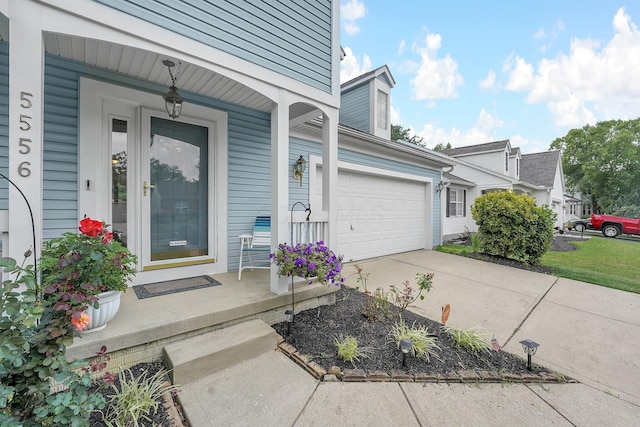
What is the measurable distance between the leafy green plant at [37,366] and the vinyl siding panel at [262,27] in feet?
7.55

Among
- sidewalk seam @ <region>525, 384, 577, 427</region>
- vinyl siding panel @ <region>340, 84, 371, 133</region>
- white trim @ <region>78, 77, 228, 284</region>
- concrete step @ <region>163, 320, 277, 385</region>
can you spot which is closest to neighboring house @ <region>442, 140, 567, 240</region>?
vinyl siding panel @ <region>340, 84, 371, 133</region>

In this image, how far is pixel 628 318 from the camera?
3.38 m

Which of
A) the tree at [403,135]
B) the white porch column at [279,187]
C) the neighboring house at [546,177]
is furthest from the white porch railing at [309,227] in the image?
the tree at [403,135]

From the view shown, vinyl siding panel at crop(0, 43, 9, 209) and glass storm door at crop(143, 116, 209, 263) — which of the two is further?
glass storm door at crop(143, 116, 209, 263)

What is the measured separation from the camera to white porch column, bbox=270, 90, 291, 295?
9.93 feet

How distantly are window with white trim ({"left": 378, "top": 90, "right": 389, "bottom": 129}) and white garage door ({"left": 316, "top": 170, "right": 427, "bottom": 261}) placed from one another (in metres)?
2.07

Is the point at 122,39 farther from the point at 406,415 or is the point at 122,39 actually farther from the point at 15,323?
the point at 406,415

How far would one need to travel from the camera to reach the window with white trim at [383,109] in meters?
8.01

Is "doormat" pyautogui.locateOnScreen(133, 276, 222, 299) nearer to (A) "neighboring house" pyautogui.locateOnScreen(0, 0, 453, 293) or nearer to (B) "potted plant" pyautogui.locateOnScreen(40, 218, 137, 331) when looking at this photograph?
(A) "neighboring house" pyautogui.locateOnScreen(0, 0, 453, 293)

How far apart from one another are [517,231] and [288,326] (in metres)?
5.98

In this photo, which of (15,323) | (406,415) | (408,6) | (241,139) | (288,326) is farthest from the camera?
(408,6)

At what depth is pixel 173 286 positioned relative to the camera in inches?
124

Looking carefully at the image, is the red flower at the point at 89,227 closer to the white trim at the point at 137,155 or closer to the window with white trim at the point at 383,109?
the white trim at the point at 137,155

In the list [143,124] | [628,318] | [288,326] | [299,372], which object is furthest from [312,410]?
[628,318]
